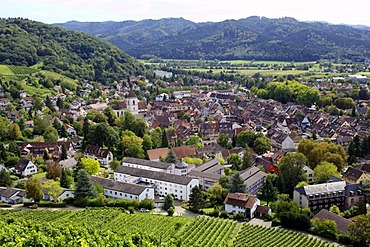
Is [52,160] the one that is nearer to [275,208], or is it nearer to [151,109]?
[275,208]

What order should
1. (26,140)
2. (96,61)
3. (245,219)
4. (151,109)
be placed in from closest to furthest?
1. (245,219)
2. (26,140)
3. (151,109)
4. (96,61)

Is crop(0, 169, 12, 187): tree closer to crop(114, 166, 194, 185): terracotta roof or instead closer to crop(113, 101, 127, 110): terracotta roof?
crop(114, 166, 194, 185): terracotta roof

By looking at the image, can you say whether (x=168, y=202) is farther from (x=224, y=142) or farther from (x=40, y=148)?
(x=40, y=148)

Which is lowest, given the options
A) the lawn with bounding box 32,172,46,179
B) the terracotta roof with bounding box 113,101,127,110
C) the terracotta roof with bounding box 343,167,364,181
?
the lawn with bounding box 32,172,46,179

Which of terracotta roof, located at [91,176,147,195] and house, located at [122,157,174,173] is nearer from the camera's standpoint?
terracotta roof, located at [91,176,147,195]

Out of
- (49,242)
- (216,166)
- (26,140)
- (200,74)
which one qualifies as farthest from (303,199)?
(200,74)

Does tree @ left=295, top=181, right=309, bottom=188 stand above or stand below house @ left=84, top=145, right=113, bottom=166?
above

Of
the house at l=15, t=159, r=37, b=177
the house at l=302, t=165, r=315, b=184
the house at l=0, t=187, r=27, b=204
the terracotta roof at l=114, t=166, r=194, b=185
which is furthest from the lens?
the house at l=15, t=159, r=37, b=177

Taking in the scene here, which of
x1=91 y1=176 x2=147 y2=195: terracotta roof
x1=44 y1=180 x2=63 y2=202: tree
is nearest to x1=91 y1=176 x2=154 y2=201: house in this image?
x1=91 y1=176 x2=147 y2=195: terracotta roof
